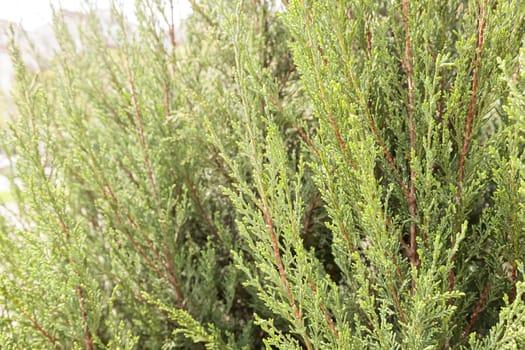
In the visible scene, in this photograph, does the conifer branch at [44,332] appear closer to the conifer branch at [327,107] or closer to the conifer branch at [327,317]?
the conifer branch at [327,317]

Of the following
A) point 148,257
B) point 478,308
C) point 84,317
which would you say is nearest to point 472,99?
point 478,308

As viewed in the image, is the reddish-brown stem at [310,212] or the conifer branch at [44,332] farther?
the reddish-brown stem at [310,212]

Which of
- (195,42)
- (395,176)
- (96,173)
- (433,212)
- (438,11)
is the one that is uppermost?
(195,42)

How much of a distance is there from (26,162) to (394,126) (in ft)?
7.32

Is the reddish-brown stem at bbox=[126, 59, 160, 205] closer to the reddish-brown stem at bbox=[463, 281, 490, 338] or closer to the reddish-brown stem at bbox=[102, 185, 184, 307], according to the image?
the reddish-brown stem at bbox=[102, 185, 184, 307]

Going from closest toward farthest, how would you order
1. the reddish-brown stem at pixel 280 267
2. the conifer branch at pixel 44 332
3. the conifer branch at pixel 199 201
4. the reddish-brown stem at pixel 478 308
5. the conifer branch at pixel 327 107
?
the conifer branch at pixel 327 107 < the reddish-brown stem at pixel 280 267 < the reddish-brown stem at pixel 478 308 < the conifer branch at pixel 44 332 < the conifer branch at pixel 199 201

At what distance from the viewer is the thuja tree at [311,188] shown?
178cm

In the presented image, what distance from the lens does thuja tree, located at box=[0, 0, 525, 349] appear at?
1.78 m

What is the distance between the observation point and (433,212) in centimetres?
192

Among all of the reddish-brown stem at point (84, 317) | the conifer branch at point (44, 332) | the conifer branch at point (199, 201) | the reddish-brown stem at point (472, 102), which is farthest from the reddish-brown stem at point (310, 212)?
the conifer branch at point (44, 332)

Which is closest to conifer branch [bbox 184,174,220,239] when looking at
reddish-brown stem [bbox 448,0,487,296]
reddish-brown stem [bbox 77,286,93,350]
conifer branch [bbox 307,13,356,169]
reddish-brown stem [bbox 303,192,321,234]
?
reddish-brown stem [bbox 303,192,321,234]

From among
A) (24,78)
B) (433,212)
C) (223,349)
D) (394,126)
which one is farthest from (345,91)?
(24,78)

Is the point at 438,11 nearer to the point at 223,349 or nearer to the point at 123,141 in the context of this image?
the point at 223,349

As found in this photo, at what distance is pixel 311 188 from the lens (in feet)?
9.48
